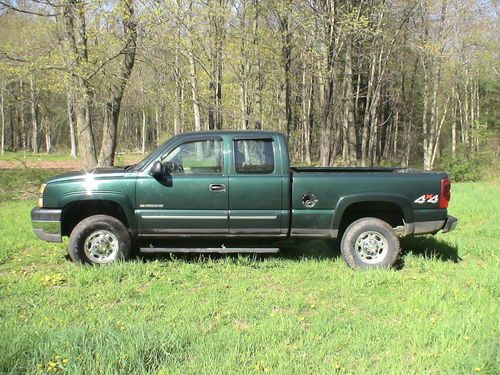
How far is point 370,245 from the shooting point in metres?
6.95

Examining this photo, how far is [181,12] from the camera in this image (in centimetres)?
1623

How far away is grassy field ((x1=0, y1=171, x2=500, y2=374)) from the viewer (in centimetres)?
381

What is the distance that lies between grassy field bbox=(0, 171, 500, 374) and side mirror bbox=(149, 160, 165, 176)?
1.28 metres

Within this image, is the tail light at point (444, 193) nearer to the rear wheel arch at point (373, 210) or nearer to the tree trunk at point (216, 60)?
the rear wheel arch at point (373, 210)

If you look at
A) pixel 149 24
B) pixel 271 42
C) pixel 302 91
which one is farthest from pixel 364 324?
pixel 302 91

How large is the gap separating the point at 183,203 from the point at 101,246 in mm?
1324

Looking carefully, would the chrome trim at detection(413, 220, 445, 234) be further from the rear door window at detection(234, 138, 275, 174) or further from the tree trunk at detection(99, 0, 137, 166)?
the tree trunk at detection(99, 0, 137, 166)

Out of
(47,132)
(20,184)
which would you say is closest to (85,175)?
(20,184)

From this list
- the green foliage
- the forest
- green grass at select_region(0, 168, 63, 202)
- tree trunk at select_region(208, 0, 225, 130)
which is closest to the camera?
green grass at select_region(0, 168, 63, 202)

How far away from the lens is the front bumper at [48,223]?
680cm

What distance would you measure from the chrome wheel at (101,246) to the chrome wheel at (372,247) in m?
3.43

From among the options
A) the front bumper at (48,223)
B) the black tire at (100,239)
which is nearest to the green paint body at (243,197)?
the front bumper at (48,223)

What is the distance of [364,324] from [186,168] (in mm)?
3395

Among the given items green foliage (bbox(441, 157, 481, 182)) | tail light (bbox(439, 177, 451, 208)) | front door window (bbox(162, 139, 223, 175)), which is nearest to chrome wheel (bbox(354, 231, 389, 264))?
tail light (bbox(439, 177, 451, 208))
